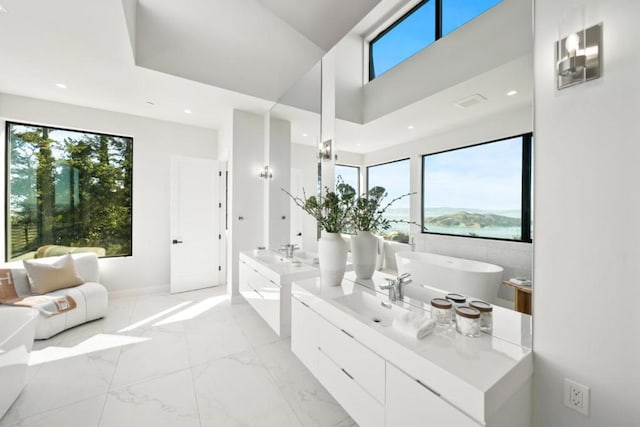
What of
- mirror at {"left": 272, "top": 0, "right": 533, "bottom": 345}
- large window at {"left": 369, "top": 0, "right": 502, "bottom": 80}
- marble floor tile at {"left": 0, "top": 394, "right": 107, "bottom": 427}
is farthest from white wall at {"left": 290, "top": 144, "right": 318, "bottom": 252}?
marble floor tile at {"left": 0, "top": 394, "right": 107, "bottom": 427}

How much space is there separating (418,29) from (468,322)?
1.83 m

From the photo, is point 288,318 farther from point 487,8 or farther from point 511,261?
point 487,8

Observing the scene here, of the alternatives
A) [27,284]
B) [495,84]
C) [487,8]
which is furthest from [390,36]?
[27,284]

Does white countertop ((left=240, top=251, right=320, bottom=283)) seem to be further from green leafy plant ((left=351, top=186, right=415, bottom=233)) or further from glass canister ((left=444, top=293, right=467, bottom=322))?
glass canister ((left=444, top=293, right=467, bottom=322))

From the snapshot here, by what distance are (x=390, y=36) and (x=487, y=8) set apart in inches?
29.1

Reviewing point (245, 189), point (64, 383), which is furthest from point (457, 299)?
point (245, 189)

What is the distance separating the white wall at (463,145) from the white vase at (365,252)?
1.18ft

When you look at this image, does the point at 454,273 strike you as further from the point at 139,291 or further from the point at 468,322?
the point at 139,291

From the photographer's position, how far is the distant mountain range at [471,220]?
4.03 ft

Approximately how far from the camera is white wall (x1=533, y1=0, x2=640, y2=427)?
0.86 meters

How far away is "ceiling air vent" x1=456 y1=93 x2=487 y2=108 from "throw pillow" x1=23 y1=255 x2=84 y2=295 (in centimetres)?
436

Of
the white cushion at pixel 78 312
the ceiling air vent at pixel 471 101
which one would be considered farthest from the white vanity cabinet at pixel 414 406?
the white cushion at pixel 78 312

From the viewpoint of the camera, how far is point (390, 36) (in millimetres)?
1922

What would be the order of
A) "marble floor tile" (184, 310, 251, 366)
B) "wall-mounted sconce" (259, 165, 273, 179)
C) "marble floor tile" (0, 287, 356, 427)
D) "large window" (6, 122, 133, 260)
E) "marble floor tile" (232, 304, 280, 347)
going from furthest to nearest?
"wall-mounted sconce" (259, 165, 273, 179) < "large window" (6, 122, 133, 260) < "marble floor tile" (232, 304, 280, 347) < "marble floor tile" (184, 310, 251, 366) < "marble floor tile" (0, 287, 356, 427)
